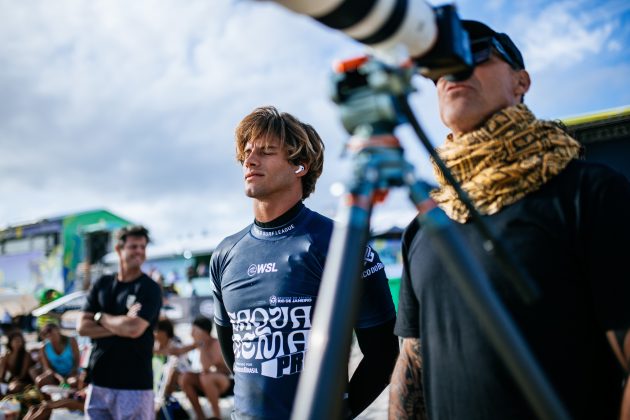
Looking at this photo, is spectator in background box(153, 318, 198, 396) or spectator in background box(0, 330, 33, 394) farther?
spectator in background box(0, 330, 33, 394)

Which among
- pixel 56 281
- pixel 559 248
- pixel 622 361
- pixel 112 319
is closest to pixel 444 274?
pixel 559 248

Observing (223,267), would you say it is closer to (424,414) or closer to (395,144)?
(424,414)

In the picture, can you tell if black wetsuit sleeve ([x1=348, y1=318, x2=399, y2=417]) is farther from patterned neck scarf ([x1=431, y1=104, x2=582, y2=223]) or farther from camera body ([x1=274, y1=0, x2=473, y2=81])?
camera body ([x1=274, y1=0, x2=473, y2=81])

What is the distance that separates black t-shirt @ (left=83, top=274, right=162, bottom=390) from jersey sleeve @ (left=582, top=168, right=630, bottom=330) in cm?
401

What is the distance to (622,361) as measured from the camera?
3.98 ft

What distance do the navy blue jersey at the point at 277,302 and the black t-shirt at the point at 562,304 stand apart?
0.95 m

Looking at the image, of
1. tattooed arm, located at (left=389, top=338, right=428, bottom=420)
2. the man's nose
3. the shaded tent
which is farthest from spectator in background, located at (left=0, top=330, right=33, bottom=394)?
the shaded tent

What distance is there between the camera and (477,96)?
1.57 m

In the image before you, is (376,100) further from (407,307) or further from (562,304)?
(407,307)

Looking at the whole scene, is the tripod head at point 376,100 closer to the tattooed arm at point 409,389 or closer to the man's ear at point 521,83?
the man's ear at point 521,83

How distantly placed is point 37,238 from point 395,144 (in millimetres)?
33062

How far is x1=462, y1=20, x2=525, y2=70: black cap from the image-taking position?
5.14ft

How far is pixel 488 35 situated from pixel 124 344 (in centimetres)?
415

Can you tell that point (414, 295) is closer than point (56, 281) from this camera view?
Yes
